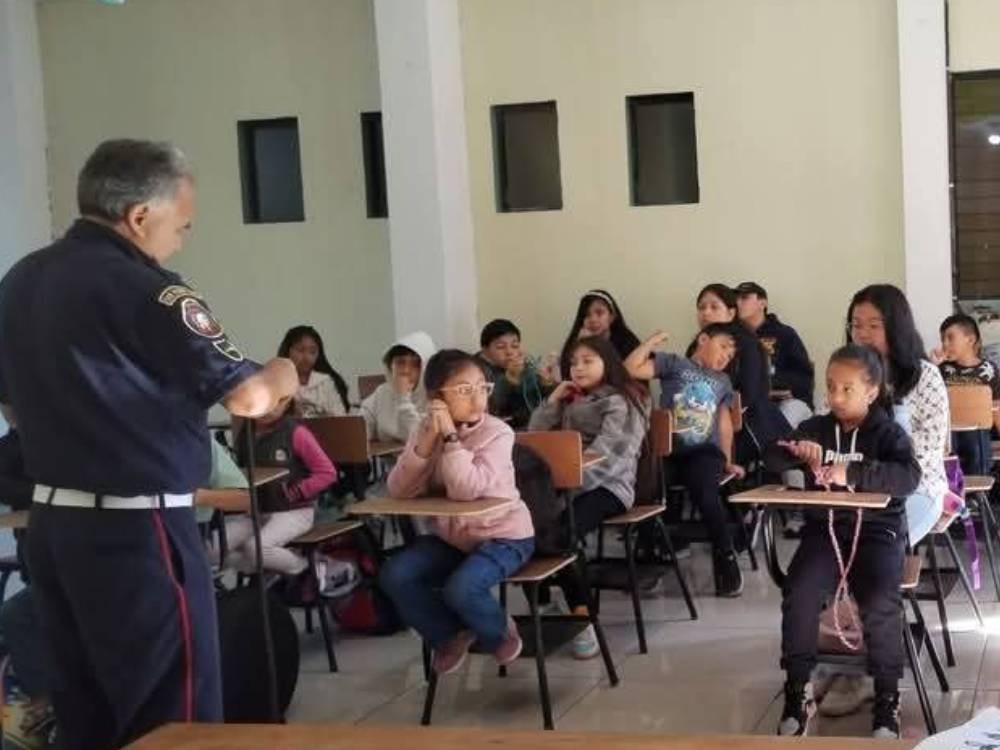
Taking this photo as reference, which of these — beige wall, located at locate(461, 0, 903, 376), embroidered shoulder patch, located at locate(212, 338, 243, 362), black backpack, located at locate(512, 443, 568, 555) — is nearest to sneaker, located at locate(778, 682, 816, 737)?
black backpack, located at locate(512, 443, 568, 555)

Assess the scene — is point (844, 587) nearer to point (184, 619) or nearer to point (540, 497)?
point (540, 497)

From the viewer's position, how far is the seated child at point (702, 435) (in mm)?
5609

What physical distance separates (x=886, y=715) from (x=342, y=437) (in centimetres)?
231

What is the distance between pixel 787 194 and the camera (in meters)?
7.89

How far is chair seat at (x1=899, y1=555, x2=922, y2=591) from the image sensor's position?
3.87m

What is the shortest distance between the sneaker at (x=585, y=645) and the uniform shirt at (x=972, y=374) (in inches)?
87.3

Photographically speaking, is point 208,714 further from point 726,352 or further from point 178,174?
point 726,352

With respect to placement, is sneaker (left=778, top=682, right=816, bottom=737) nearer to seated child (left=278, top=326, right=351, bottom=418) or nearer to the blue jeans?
the blue jeans

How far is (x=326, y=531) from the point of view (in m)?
4.95

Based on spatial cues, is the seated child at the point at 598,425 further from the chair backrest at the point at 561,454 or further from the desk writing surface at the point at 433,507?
the desk writing surface at the point at 433,507

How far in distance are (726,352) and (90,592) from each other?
157 inches

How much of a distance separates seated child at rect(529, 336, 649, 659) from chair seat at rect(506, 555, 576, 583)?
36cm

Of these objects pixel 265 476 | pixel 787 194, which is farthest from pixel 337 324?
pixel 265 476

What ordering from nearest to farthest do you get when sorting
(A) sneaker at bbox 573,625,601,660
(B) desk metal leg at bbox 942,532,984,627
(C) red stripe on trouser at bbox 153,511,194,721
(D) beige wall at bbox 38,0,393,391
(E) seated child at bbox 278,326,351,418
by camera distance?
(C) red stripe on trouser at bbox 153,511,194,721 < (B) desk metal leg at bbox 942,532,984,627 < (A) sneaker at bbox 573,625,601,660 < (E) seated child at bbox 278,326,351,418 < (D) beige wall at bbox 38,0,393,391
